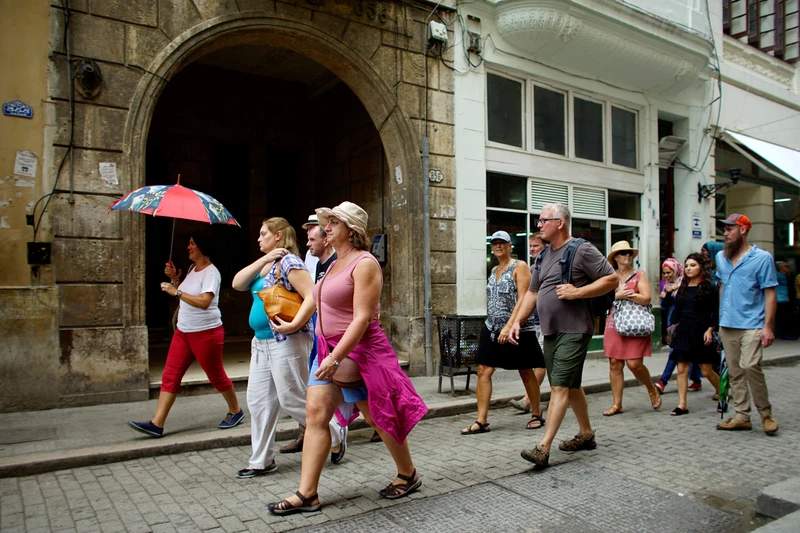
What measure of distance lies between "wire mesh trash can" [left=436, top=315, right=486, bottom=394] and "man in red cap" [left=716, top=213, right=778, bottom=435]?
2.63m

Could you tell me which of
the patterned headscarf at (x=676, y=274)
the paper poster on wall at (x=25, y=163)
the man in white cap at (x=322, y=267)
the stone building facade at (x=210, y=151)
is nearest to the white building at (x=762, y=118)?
the patterned headscarf at (x=676, y=274)

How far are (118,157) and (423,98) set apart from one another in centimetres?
463

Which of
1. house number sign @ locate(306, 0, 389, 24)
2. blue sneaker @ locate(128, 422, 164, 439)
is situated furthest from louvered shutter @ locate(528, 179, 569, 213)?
blue sneaker @ locate(128, 422, 164, 439)

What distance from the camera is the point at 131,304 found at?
22.7 ft

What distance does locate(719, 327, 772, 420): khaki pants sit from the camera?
18.1 ft

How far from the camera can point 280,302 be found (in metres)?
4.27

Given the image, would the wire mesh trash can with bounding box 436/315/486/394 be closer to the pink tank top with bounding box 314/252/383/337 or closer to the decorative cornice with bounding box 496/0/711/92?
the pink tank top with bounding box 314/252/383/337

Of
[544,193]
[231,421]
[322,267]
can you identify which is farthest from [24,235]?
[544,193]

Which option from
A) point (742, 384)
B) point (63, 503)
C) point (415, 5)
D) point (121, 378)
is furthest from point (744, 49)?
point (63, 503)

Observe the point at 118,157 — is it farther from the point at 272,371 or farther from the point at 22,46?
the point at 272,371

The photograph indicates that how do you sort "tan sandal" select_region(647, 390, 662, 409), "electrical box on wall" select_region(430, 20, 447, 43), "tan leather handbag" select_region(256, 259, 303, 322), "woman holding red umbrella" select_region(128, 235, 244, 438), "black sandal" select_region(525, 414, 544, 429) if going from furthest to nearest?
"electrical box on wall" select_region(430, 20, 447, 43) < "tan sandal" select_region(647, 390, 662, 409) < "black sandal" select_region(525, 414, 544, 429) < "woman holding red umbrella" select_region(128, 235, 244, 438) < "tan leather handbag" select_region(256, 259, 303, 322)

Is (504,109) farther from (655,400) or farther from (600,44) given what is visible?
(655,400)

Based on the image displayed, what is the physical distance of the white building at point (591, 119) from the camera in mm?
9930

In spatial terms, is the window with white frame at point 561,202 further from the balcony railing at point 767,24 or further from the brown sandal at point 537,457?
the brown sandal at point 537,457
